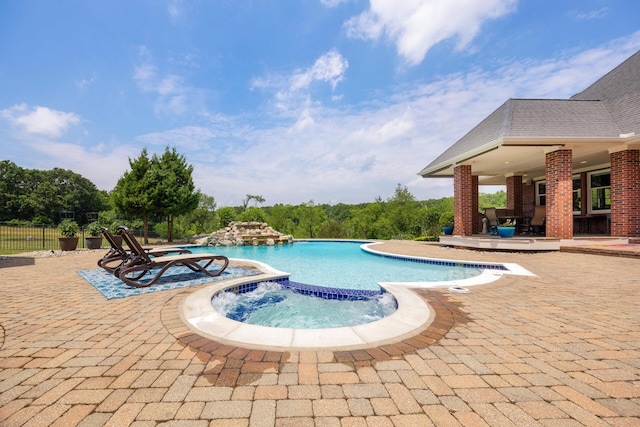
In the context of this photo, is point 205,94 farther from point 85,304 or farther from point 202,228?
point 202,228

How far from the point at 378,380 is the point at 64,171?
72.8 meters

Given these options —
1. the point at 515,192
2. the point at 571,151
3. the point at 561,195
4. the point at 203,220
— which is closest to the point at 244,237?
the point at 561,195

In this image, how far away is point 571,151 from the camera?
32.8 feet

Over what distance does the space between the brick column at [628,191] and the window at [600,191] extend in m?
4.26

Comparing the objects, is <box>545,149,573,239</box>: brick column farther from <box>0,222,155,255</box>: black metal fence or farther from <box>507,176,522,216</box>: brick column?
<box>0,222,155,255</box>: black metal fence

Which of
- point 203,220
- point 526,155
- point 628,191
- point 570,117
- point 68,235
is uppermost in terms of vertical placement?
point 570,117

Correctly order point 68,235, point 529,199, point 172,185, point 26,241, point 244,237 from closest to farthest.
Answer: point 68,235 < point 26,241 < point 172,185 < point 244,237 < point 529,199

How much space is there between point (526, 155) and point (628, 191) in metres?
3.57

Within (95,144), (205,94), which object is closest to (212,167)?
(95,144)

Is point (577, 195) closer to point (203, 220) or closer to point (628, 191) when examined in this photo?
point (628, 191)

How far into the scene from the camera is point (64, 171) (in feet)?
171

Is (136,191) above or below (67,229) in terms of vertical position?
above

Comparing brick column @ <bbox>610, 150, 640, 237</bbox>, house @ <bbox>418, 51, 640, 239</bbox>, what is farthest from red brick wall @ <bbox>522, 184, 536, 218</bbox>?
brick column @ <bbox>610, 150, 640, 237</bbox>

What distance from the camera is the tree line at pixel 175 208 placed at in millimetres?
15656
